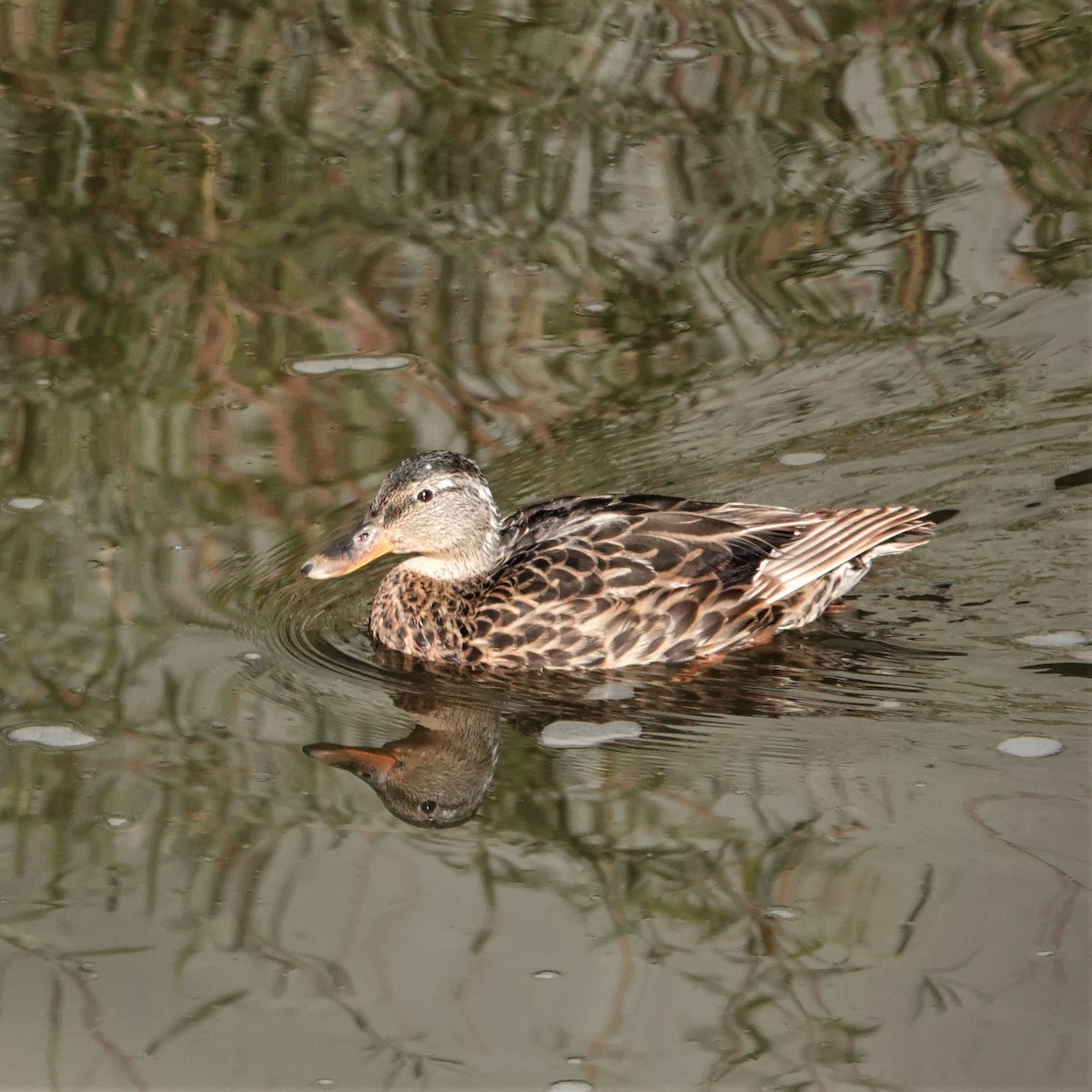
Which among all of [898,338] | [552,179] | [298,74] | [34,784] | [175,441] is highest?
[298,74]

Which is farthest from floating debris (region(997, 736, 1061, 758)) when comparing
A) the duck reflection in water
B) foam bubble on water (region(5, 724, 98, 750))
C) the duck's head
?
foam bubble on water (region(5, 724, 98, 750))

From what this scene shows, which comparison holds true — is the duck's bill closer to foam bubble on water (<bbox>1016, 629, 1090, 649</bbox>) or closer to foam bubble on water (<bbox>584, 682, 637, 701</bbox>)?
foam bubble on water (<bbox>584, 682, 637, 701</bbox>)

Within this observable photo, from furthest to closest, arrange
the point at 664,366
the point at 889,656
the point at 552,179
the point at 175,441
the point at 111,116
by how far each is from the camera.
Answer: the point at 111,116 → the point at 552,179 → the point at 664,366 → the point at 175,441 → the point at 889,656

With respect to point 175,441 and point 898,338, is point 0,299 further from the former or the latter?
point 898,338

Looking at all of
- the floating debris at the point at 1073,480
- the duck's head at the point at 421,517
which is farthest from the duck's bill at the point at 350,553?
the floating debris at the point at 1073,480

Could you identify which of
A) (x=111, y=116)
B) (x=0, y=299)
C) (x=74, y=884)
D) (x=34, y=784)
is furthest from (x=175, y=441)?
(x=111, y=116)

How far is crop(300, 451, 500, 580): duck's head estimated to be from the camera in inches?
283

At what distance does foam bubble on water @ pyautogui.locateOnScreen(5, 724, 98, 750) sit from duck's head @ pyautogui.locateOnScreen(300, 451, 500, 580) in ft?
3.69

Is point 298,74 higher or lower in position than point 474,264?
higher

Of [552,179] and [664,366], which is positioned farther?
[552,179]

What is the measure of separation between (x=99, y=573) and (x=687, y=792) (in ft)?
8.24

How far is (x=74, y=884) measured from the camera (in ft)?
18.0

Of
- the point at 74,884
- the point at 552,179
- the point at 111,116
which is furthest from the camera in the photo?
the point at 111,116

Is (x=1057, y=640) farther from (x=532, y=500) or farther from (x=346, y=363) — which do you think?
(x=346, y=363)
